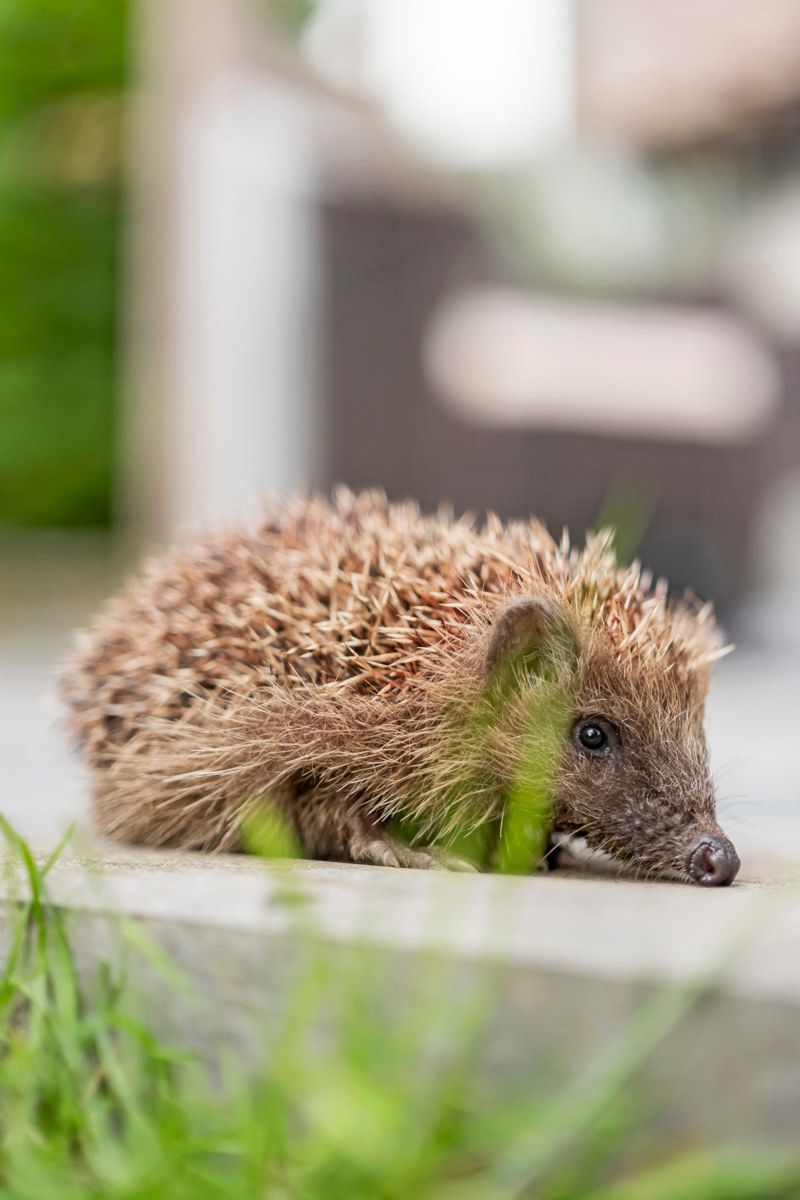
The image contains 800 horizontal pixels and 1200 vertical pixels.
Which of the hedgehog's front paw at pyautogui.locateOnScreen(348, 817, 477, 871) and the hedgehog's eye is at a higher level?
the hedgehog's eye

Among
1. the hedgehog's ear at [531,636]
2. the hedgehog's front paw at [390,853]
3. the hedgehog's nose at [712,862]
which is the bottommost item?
the hedgehog's front paw at [390,853]

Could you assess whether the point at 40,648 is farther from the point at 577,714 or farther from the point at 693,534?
the point at 577,714

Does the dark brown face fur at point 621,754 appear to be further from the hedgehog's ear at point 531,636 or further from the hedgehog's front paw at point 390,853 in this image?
the hedgehog's front paw at point 390,853

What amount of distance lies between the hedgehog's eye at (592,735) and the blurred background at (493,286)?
12.6ft

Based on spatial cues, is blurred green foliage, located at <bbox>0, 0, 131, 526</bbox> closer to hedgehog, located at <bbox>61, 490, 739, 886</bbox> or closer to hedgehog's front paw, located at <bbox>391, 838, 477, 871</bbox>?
hedgehog, located at <bbox>61, 490, 739, 886</bbox>

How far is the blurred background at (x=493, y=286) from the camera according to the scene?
282 inches

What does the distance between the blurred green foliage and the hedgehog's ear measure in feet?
36.7

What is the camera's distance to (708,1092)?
1.20 m

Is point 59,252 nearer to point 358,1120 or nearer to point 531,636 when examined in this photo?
point 531,636

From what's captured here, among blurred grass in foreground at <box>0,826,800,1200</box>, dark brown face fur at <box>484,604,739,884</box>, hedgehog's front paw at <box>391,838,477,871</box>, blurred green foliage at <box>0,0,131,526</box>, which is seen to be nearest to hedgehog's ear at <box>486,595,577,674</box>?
dark brown face fur at <box>484,604,739,884</box>

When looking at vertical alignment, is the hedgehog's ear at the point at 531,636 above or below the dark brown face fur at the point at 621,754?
above

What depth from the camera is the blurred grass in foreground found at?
3.75 feet

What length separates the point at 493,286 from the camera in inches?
316

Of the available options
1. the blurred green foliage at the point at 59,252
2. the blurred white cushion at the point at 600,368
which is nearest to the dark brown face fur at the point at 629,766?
the blurred white cushion at the point at 600,368
